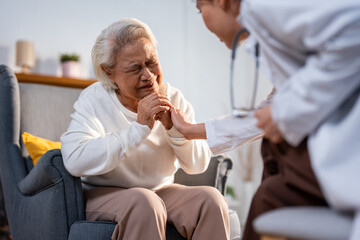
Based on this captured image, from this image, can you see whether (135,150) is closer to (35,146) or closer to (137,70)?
(137,70)

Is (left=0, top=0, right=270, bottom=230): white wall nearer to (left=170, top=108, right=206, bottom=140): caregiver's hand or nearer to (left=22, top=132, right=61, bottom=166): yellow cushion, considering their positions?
(left=22, top=132, right=61, bottom=166): yellow cushion

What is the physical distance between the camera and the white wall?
351cm

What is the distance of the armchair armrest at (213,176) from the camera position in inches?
82.0

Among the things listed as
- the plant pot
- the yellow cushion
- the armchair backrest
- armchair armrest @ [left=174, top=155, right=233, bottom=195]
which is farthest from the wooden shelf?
armchair armrest @ [left=174, top=155, right=233, bottom=195]

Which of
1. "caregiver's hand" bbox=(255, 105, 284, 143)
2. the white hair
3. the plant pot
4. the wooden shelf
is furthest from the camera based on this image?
the plant pot

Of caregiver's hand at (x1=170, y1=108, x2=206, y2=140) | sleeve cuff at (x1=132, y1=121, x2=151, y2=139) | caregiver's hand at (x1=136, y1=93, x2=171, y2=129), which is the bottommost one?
sleeve cuff at (x1=132, y1=121, x2=151, y2=139)

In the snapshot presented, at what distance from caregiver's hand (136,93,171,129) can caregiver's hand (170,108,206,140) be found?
0.19ft

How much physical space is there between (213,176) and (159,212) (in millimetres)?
590

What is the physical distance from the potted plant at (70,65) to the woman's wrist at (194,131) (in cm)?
201

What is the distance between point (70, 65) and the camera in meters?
3.46

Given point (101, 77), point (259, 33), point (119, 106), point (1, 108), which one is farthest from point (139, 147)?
point (259, 33)

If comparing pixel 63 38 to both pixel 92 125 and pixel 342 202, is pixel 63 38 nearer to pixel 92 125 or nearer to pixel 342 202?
pixel 92 125

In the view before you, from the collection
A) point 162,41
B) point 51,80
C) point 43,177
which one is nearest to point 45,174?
point 43,177

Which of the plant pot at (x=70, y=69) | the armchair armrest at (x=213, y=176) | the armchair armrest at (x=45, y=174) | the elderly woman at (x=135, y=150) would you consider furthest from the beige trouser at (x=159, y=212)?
the plant pot at (x=70, y=69)
